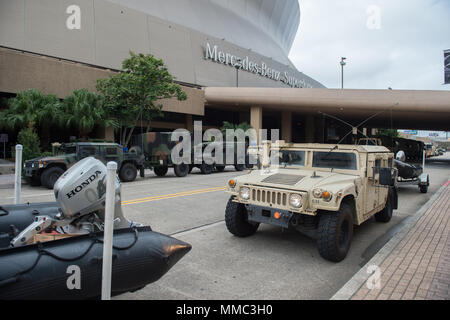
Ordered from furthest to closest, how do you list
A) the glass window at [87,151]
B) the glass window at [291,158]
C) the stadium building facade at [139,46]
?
the stadium building facade at [139,46] → the glass window at [87,151] → the glass window at [291,158]

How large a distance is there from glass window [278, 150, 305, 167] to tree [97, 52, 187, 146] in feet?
54.6

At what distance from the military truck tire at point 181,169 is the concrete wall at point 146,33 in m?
14.9

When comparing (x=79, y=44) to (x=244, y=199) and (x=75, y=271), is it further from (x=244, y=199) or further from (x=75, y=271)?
(x=75, y=271)

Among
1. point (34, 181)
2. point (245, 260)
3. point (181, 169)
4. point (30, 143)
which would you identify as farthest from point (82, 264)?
point (30, 143)

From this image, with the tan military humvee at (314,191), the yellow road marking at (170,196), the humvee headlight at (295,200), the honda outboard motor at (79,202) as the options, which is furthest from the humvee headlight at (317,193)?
the yellow road marking at (170,196)

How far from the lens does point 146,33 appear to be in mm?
31469

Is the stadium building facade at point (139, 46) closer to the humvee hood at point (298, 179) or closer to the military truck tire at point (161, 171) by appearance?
the military truck tire at point (161, 171)

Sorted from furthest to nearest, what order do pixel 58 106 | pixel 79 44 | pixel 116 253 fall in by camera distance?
pixel 79 44, pixel 58 106, pixel 116 253

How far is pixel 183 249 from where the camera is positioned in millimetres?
3672

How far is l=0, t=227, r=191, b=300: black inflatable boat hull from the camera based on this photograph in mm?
2686

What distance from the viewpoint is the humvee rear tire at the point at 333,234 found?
495 centimetres
